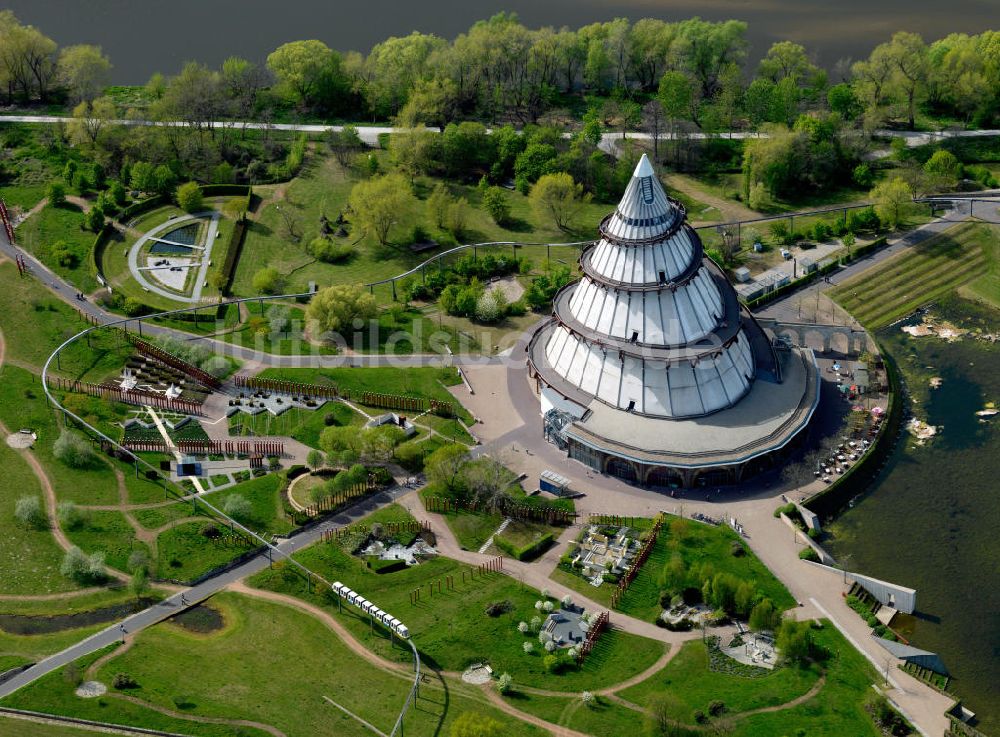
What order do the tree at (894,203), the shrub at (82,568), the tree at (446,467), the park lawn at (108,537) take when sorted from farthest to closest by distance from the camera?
the tree at (894,203)
the tree at (446,467)
the park lawn at (108,537)
the shrub at (82,568)

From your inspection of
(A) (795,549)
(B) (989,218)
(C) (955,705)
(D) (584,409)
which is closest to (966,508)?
(A) (795,549)

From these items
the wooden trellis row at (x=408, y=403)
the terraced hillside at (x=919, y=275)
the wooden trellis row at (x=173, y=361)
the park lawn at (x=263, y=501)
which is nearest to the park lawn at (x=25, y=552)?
→ the park lawn at (x=263, y=501)

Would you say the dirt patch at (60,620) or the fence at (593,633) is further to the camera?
the dirt patch at (60,620)

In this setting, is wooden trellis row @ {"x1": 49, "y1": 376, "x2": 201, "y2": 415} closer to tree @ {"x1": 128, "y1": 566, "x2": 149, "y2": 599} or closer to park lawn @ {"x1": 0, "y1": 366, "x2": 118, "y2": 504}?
park lawn @ {"x1": 0, "y1": 366, "x2": 118, "y2": 504}

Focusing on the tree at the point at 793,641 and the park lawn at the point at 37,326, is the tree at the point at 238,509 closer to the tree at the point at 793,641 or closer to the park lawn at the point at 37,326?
the park lawn at the point at 37,326

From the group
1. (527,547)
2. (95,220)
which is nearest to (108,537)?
(527,547)
